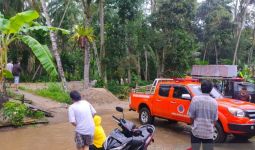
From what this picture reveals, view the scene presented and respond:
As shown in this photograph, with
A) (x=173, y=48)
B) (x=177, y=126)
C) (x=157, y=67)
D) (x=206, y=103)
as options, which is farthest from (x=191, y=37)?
(x=206, y=103)

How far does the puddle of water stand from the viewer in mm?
9245

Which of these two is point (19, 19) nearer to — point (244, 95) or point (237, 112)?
point (237, 112)

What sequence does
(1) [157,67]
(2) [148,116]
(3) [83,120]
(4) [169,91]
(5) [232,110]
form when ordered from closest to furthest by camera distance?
(3) [83,120]
(5) [232,110]
(4) [169,91]
(2) [148,116]
(1) [157,67]

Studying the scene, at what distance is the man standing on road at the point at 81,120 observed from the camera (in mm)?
6535

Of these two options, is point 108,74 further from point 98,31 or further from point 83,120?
point 83,120

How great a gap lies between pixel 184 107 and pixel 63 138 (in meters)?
3.85

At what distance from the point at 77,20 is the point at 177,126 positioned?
27.0 meters

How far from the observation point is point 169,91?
11.3 meters

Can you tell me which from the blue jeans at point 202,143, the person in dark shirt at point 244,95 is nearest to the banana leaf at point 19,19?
the blue jeans at point 202,143

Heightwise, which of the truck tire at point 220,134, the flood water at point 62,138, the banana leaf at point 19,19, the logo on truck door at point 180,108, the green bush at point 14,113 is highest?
the banana leaf at point 19,19

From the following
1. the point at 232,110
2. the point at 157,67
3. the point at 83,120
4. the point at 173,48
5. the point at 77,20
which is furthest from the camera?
the point at 77,20

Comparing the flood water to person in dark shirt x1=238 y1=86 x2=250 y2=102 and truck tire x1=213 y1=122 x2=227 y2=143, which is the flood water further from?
person in dark shirt x1=238 y1=86 x2=250 y2=102

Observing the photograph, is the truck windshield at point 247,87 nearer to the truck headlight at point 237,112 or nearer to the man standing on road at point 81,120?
the truck headlight at point 237,112

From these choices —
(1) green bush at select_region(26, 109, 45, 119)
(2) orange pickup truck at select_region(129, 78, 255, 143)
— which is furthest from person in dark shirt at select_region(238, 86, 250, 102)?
(1) green bush at select_region(26, 109, 45, 119)
